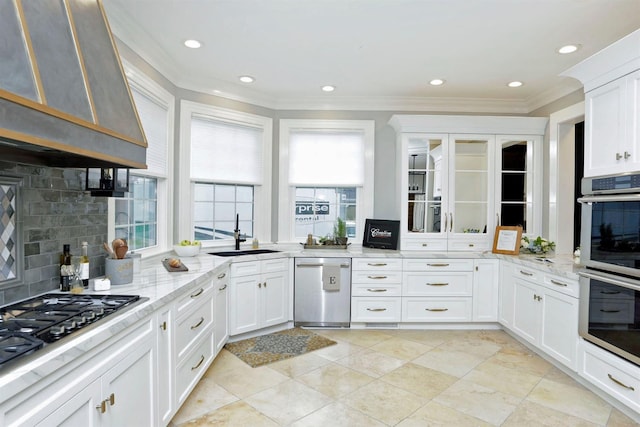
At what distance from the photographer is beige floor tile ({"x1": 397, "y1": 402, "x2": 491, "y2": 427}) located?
224 centimetres

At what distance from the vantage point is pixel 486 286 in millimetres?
3941

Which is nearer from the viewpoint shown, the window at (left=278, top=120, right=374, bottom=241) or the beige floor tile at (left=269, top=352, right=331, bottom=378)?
the beige floor tile at (left=269, top=352, right=331, bottom=378)

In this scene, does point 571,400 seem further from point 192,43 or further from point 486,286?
point 192,43

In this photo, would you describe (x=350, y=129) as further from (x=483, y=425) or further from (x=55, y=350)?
(x=55, y=350)

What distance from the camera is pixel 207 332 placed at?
2789 mm

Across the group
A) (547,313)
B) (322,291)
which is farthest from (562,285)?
(322,291)

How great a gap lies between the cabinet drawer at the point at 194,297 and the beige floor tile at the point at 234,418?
676 millimetres

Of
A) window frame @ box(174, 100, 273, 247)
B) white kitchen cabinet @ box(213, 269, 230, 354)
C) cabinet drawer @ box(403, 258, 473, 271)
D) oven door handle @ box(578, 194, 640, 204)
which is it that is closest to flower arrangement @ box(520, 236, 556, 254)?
cabinet drawer @ box(403, 258, 473, 271)

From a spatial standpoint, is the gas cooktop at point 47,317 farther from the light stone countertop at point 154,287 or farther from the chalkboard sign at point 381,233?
the chalkboard sign at point 381,233

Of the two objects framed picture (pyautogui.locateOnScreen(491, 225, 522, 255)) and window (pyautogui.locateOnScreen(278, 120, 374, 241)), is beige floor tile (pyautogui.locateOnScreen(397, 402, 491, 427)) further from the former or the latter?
window (pyautogui.locateOnScreen(278, 120, 374, 241))

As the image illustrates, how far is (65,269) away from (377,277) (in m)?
2.84

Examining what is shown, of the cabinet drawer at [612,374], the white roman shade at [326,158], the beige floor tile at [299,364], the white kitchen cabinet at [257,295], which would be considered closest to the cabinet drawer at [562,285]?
the cabinet drawer at [612,374]

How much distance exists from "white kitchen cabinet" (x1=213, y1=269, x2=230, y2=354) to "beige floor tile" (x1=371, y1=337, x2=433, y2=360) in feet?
4.59

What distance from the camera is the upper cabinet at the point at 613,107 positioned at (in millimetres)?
2307
